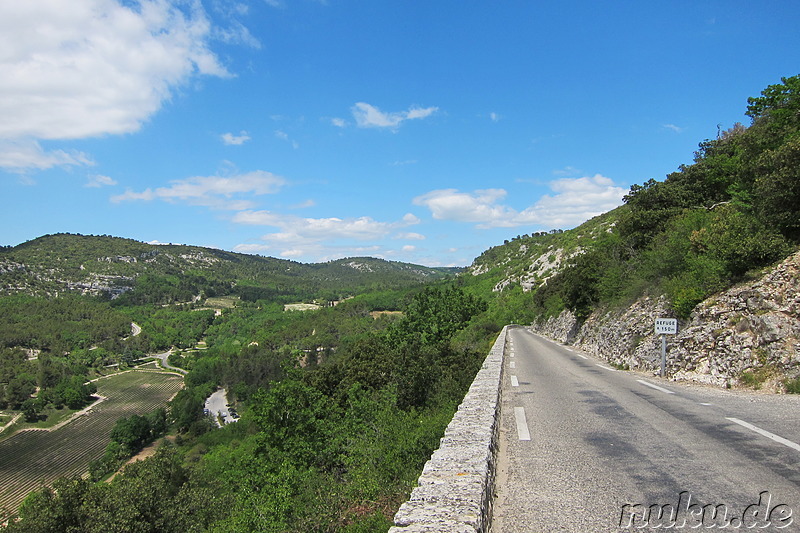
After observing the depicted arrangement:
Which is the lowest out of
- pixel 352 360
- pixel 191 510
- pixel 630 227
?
pixel 191 510

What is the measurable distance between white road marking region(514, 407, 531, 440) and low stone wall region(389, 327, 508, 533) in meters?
0.81

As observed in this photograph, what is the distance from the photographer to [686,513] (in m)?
3.75

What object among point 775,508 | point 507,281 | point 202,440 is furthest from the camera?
point 507,281

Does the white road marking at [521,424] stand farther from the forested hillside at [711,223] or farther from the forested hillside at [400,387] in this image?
the forested hillside at [711,223]

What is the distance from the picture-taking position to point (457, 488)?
3.90 m

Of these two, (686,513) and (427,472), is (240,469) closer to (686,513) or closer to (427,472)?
(427,472)

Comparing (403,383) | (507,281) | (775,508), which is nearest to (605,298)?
(403,383)

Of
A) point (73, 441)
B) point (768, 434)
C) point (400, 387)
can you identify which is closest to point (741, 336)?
point (768, 434)

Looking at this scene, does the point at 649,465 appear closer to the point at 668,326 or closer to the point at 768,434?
the point at 768,434

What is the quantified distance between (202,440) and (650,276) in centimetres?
7262

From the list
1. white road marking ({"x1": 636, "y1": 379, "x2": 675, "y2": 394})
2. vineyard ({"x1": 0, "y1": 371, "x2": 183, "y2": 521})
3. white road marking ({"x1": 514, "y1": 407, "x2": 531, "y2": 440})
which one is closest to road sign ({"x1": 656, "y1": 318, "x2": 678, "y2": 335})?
white road marking ({"x1": 636, "y1": 379, "x2": 675, "y2": 394})

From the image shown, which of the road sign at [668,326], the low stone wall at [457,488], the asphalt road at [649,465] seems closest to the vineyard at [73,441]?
the low stone wall at [457,488]

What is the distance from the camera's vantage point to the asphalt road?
3770 millimetres

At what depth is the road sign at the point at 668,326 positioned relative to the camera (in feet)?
48.8
